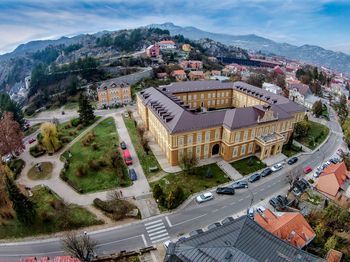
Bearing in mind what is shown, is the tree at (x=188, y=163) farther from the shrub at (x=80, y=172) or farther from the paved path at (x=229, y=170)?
the shrub at (x=80, y=172)

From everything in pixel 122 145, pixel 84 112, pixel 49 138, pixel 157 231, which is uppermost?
pixel 84 112

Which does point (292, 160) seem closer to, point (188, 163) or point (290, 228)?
point (188, 163)

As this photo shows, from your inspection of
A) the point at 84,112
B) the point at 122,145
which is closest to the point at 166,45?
the point at 84,112

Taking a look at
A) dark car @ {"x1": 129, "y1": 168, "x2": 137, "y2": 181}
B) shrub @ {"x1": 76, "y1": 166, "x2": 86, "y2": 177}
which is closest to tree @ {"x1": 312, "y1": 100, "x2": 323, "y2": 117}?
dark car @ {"x1": 129, "y1": 168, "x2": 137, "y2": 181}

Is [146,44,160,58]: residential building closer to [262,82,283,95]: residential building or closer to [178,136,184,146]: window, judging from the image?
[262,82,283,95]: residential building

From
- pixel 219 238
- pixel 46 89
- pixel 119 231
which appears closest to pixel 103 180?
pixel 119 231

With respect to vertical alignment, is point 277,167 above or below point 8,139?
below
